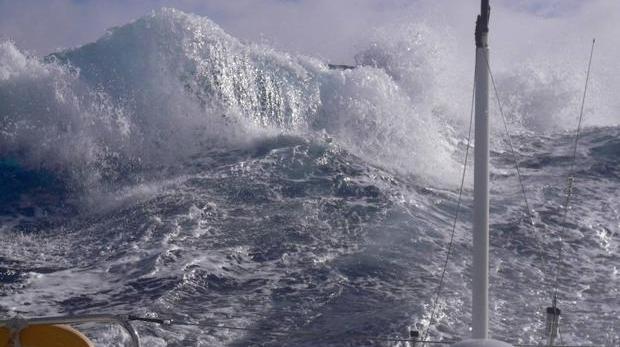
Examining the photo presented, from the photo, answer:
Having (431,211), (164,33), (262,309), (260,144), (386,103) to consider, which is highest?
(164,33)

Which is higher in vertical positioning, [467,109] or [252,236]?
[467,109]

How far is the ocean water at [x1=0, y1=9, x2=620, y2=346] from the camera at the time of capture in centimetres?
686

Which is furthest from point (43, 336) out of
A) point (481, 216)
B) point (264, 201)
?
point (264, 201)

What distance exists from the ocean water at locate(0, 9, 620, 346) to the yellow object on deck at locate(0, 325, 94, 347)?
1416 mm

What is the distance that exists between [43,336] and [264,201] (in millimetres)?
6759

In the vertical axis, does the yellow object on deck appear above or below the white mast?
below

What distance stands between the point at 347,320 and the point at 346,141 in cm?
735

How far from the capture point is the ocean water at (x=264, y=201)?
22.5ft

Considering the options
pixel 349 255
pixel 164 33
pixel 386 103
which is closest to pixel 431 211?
pixel 349 255

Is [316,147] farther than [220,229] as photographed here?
Yes

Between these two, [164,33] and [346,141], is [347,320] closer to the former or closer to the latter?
[346,141]

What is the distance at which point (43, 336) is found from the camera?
3367mm

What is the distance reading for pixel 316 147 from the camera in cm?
1259

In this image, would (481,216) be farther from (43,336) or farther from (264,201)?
(264,201)
